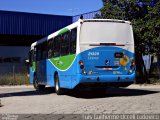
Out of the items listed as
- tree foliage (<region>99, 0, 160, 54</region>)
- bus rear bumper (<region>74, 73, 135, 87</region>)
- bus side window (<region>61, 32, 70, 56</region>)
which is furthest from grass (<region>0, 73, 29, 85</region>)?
bus rear bumper (<region>74, 73, 135, 87</region>)

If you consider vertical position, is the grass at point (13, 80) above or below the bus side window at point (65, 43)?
below

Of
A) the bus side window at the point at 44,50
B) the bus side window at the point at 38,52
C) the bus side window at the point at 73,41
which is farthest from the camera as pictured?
the bus side window at the point at 38,52

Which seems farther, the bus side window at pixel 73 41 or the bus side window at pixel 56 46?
the bus side window at pixel 56 46

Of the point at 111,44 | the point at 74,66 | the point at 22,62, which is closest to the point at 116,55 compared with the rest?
the point at 111,44

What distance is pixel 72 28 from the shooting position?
57.7 ft

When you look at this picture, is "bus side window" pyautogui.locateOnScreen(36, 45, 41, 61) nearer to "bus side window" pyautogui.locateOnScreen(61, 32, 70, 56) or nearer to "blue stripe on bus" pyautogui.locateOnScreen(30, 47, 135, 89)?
"bus side window" pyautogui.locateOnScreen(61, 32, 70, 56)

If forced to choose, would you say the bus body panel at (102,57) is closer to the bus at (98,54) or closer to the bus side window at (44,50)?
the bus at (98,54)

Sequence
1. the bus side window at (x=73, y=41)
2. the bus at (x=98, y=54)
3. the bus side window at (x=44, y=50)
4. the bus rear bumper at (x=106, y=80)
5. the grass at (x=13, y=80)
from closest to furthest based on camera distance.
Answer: the bus rear bumper at (x=106, y=80)
the bus at (x=98, y=54)
the bus side window at (x=73, y=41)
the bus side window at (x=44, y=50)
the grass at (x=13, y=80)

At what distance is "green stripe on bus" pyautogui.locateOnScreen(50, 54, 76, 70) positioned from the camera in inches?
688

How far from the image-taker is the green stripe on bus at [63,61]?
1747 centimetres

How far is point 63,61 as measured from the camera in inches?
727

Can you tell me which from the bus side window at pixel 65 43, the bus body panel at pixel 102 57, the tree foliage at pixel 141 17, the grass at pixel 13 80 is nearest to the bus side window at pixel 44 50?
the bus side window at pixel 65 43

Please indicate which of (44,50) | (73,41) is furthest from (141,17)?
(73,41)

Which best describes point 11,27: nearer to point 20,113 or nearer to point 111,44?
point 111,44
